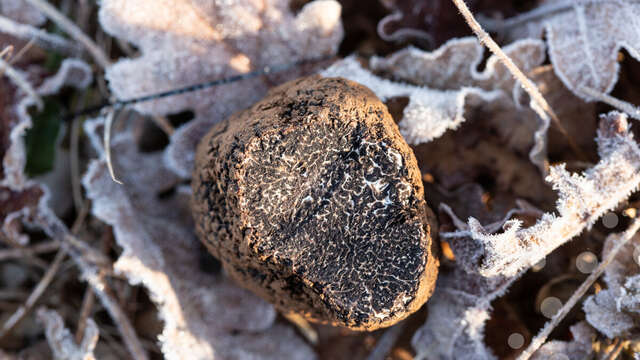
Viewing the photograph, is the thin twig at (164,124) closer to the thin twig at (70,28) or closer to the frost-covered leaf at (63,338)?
the thin twig at (70,28)

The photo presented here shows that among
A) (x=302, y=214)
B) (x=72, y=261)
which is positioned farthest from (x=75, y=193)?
(x=302, y=214)

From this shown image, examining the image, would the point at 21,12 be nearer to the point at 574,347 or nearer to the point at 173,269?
the point at 173,269

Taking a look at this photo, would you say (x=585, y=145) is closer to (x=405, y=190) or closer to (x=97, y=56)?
(x=405, y=190)

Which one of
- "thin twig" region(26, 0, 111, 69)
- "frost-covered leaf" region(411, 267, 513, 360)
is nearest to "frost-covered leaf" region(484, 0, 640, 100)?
"frost-covered leaf" region(411, 267, 513, 360)

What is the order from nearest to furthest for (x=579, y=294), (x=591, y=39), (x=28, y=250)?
(x=579, y=294)
(x=591, y=39)
(x=28, y=250)

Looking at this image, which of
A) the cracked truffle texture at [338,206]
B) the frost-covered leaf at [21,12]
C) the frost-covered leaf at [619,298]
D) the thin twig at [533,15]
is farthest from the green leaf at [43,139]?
the frost-covered leaf at [619,298]

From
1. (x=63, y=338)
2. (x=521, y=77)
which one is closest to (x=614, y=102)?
(x=521, y=77)

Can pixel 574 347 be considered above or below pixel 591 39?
below
